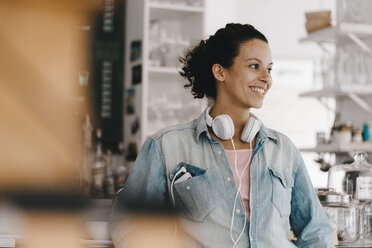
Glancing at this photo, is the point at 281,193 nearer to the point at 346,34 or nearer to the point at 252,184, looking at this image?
the point at 252,184

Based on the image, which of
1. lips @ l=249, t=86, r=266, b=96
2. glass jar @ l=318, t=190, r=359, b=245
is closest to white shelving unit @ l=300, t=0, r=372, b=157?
glass jar @ l=318, t=190, r=359, b=245

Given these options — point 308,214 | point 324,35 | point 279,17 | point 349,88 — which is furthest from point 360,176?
point 279,17

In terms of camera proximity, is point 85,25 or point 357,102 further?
point 357,102

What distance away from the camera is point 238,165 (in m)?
1.32

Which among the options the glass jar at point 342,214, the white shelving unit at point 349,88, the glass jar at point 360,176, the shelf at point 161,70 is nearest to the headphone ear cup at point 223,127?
the glass jar at point 342,214

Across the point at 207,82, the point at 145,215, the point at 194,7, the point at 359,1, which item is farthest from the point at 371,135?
the point at 145,215

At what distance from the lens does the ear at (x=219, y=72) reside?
149 centimetres

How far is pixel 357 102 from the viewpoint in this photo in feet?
12.9

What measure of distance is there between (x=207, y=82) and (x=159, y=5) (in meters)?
2.66

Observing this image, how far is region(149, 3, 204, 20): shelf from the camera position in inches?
163

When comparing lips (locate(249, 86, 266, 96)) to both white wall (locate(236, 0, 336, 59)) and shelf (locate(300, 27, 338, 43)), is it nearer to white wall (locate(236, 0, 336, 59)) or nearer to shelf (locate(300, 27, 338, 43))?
shelf (locate(300, 27, 338, 43))

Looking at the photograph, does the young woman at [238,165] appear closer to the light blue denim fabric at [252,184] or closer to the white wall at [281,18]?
the light blue denim fabric at [252,184]

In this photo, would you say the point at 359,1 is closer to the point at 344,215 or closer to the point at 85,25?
the point at 344,215

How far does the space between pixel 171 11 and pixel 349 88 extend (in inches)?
55.2
